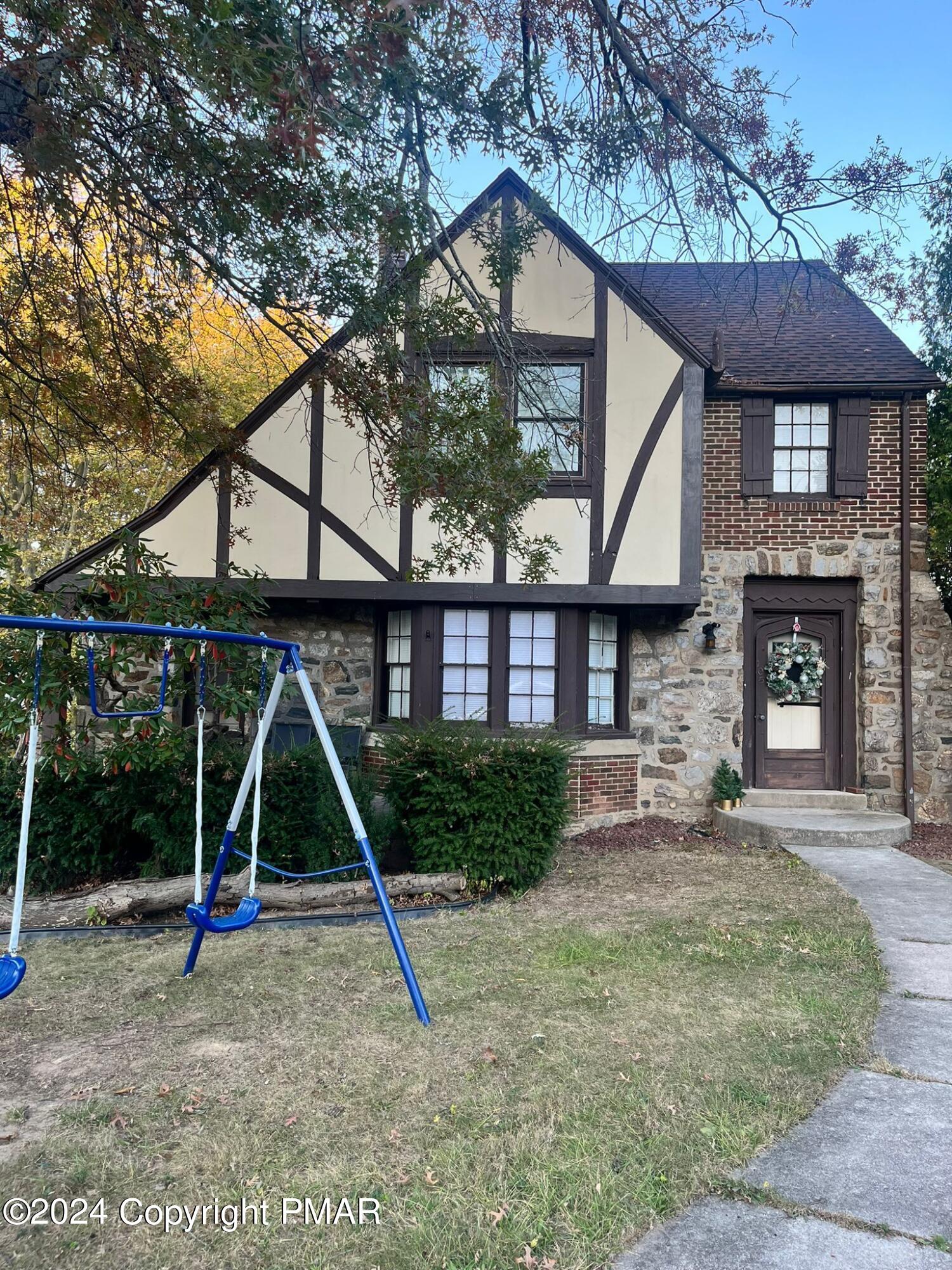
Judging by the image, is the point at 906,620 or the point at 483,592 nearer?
the point at 483,592

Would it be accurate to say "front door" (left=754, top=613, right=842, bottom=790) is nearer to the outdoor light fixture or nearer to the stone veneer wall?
the stone veneer wall

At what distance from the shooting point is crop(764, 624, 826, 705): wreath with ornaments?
10023 mm

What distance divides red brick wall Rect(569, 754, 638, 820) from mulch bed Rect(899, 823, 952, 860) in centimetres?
282

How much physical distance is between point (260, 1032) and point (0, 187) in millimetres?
6268

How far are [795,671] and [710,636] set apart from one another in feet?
4.02

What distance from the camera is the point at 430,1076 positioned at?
3.54 m

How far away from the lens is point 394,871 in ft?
23.8

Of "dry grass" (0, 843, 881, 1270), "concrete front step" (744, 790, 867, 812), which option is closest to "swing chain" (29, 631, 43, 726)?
"dry grass" (0, 843, 881, 1270)

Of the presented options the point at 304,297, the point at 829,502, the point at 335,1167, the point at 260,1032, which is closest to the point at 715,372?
the point at 829,502

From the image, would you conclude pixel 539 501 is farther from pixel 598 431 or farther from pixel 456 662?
pixel 456 662

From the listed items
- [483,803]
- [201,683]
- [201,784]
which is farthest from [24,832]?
[483,803]

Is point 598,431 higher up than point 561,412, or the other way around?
point 561,412

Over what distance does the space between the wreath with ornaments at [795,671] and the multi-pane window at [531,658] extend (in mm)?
2778

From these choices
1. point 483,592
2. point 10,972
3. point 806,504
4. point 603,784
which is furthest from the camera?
point 806,504
